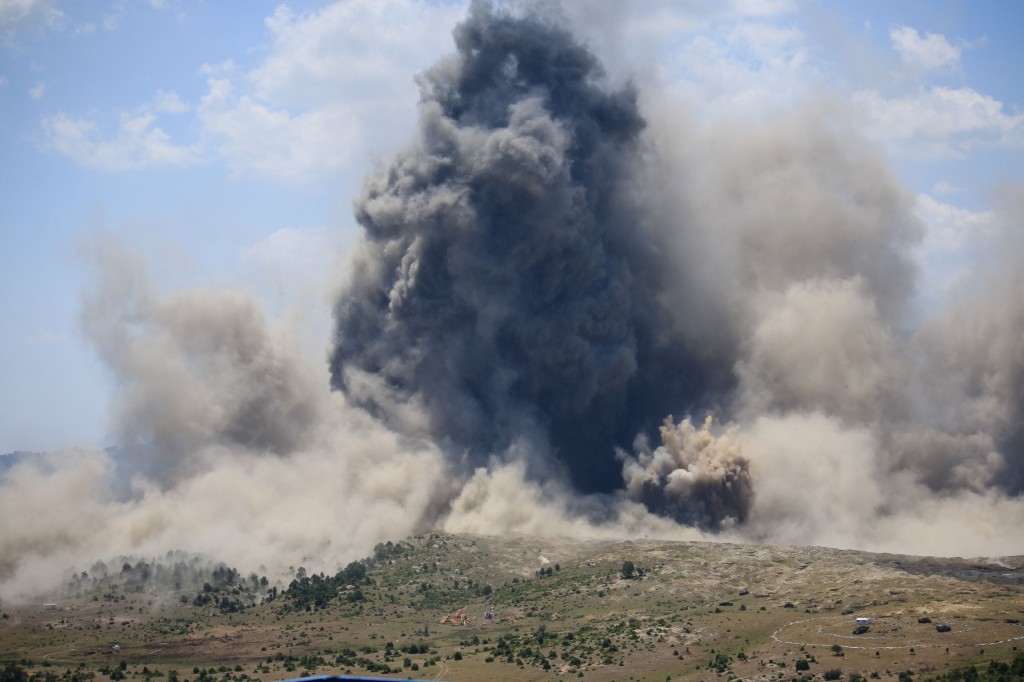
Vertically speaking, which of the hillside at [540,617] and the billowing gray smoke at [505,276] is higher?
the billowing gray smoke at [505,276]

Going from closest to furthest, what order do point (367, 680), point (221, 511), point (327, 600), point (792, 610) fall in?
point (367, 680)
point (792, 610)
point (327, 600)
point (221, 511)

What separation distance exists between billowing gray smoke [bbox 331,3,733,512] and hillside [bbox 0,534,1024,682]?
15.5 meters

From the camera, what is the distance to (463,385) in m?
112

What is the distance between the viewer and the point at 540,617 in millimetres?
84125

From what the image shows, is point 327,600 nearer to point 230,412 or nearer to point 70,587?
point 70,587

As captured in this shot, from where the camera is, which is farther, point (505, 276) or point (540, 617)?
point (505, 276)

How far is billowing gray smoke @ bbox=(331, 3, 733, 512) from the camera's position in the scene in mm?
110062

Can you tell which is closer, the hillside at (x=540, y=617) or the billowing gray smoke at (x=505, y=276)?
A: the hillside at (x=540, y=617)

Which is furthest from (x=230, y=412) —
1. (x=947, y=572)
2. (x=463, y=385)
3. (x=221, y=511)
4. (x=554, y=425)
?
(x=947, y=572)

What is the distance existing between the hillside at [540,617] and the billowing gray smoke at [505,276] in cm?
1553

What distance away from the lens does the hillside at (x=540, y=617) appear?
2766 inches

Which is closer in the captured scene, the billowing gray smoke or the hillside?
the hillside

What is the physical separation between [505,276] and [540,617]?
3539 centimetres

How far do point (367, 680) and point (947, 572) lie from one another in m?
57.9
